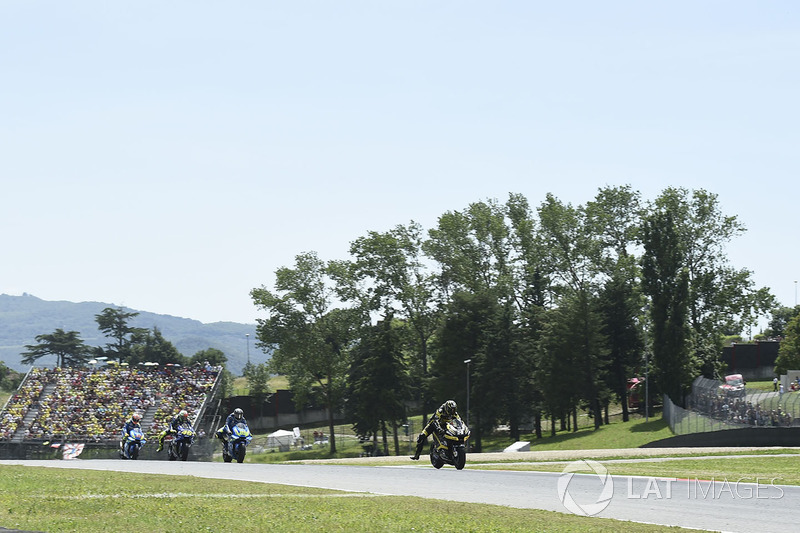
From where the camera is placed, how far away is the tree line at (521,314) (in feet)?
236

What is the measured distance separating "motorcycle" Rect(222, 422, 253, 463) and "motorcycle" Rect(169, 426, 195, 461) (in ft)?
14.6

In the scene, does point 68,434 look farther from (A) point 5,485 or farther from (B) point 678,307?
(A) point 5,485

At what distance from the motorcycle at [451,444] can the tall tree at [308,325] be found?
65327 mm

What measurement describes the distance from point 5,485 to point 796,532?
16141 millimetres

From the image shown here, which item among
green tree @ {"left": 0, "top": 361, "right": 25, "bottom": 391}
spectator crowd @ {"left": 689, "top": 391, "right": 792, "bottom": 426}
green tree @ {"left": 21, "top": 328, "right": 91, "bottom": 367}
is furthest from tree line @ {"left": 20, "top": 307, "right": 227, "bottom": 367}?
spectator crowd @ {"left": 689, "top": 391, "right": 792, "bottom": 426}

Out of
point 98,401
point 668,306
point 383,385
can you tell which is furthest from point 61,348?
point 668,306

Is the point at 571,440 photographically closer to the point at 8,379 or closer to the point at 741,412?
the point at 741,412

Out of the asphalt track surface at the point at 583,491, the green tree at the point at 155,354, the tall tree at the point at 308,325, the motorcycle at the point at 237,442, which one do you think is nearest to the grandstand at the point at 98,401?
the tall tree at the point at 308,325

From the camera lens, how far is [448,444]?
22969mm

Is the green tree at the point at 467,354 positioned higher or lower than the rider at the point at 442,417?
higher

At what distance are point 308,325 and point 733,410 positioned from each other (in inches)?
1989

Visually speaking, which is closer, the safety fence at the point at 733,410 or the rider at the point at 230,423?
the rider at the point at 230,423

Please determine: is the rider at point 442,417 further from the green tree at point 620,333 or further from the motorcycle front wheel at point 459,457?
the green tree at point 620,333

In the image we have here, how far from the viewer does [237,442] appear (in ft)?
97.4
